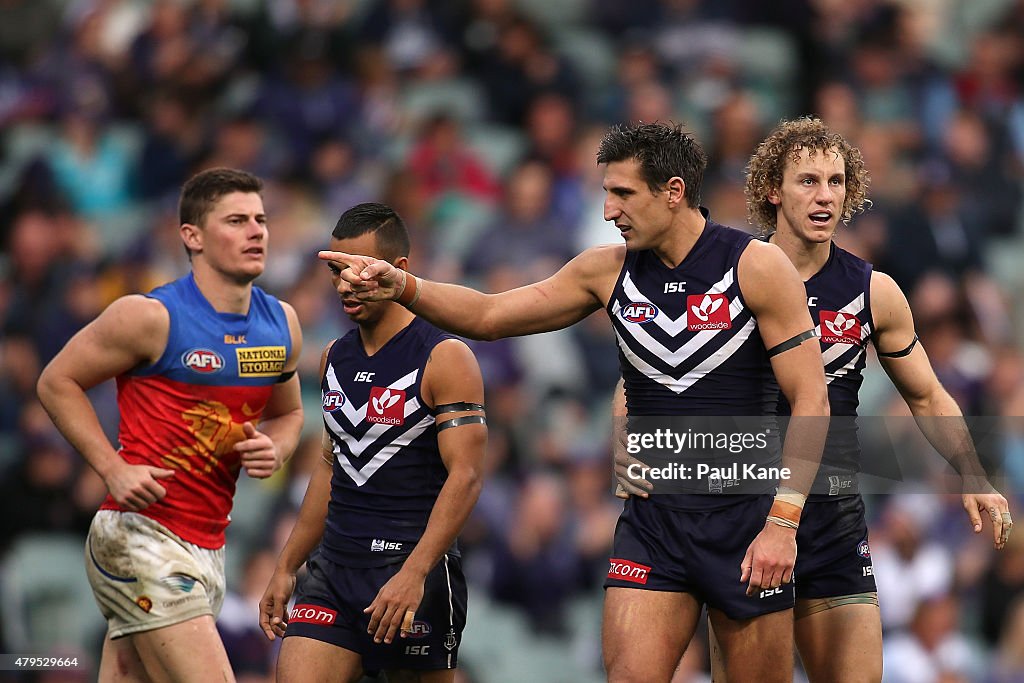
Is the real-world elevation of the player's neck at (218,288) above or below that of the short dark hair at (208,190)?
below

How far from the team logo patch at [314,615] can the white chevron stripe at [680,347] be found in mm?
1655

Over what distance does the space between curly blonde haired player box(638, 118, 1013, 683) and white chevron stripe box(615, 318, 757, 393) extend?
2.32ft

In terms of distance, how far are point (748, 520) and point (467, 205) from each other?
732cm

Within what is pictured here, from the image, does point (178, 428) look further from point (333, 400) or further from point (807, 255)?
point (807, 255)

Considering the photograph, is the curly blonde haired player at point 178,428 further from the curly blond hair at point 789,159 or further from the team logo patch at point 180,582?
the curly blond hair at point 789,159

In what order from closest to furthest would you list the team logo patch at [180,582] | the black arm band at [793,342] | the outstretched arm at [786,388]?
the outstretched arm at [786,388] < the black arm band at [793,342] < the team logo patch at [180,582]

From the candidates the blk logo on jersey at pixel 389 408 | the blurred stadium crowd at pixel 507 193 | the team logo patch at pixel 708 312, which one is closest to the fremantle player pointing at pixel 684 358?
the team logo patch at pixel 708 312

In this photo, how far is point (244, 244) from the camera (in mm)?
6895

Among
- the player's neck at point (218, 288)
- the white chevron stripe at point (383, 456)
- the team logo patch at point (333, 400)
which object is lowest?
the white chevron stripe at point (383, 456)

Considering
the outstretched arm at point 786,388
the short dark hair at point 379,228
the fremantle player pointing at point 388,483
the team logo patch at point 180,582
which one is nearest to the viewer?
the outstretched arm at point 786,388

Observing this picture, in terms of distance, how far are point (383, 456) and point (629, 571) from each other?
1133mm

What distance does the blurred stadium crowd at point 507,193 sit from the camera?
409 inches

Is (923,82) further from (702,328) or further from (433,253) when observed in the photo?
(702,328)

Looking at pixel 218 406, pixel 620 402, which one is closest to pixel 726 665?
pixel 620 402
